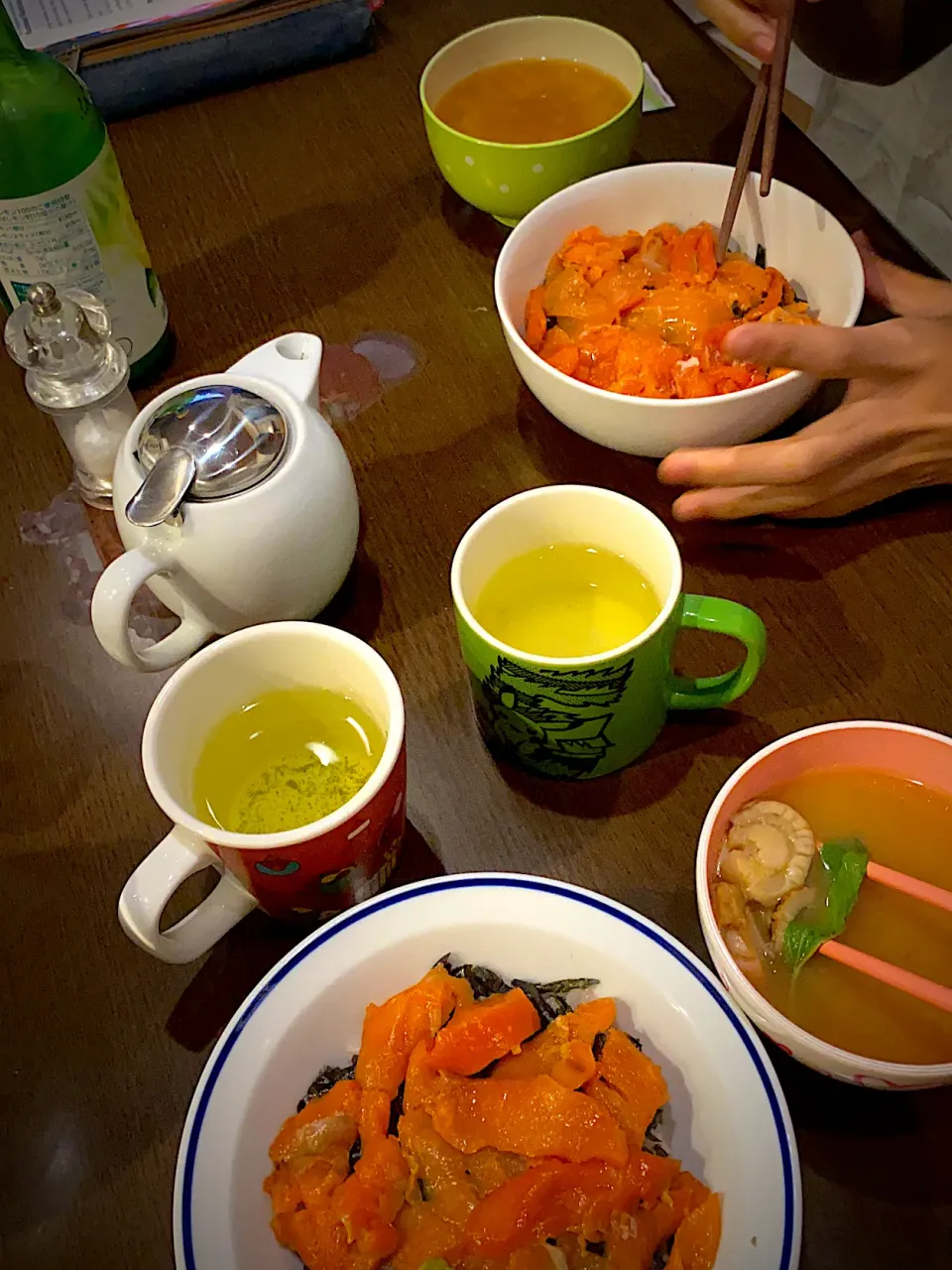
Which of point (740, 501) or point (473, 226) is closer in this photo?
point (740, 501)

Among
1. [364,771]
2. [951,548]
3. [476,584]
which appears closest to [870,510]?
[951,548]

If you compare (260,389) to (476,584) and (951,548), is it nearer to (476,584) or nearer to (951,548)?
(476,584)

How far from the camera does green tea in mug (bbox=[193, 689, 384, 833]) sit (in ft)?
2.43

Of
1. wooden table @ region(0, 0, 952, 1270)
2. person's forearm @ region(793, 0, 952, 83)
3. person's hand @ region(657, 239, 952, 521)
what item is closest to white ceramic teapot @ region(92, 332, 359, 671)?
wooden table @ region(0, 0, 952, 1270)

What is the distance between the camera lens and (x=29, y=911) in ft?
2.56

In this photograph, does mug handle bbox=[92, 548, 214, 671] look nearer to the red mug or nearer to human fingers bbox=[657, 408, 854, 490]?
the red mug

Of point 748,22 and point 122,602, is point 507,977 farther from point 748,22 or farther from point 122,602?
point 748,22

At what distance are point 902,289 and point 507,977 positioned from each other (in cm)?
80

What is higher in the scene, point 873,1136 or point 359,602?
point 359,602

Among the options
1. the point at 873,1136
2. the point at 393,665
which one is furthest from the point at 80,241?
the point at 873,1136

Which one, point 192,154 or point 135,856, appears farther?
point 192,154

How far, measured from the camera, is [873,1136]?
65cm

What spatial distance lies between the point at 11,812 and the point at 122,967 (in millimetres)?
174

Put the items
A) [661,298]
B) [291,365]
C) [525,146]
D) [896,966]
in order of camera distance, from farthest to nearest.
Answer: [525,146] < [661,298] < [291,365] < [896,966]
